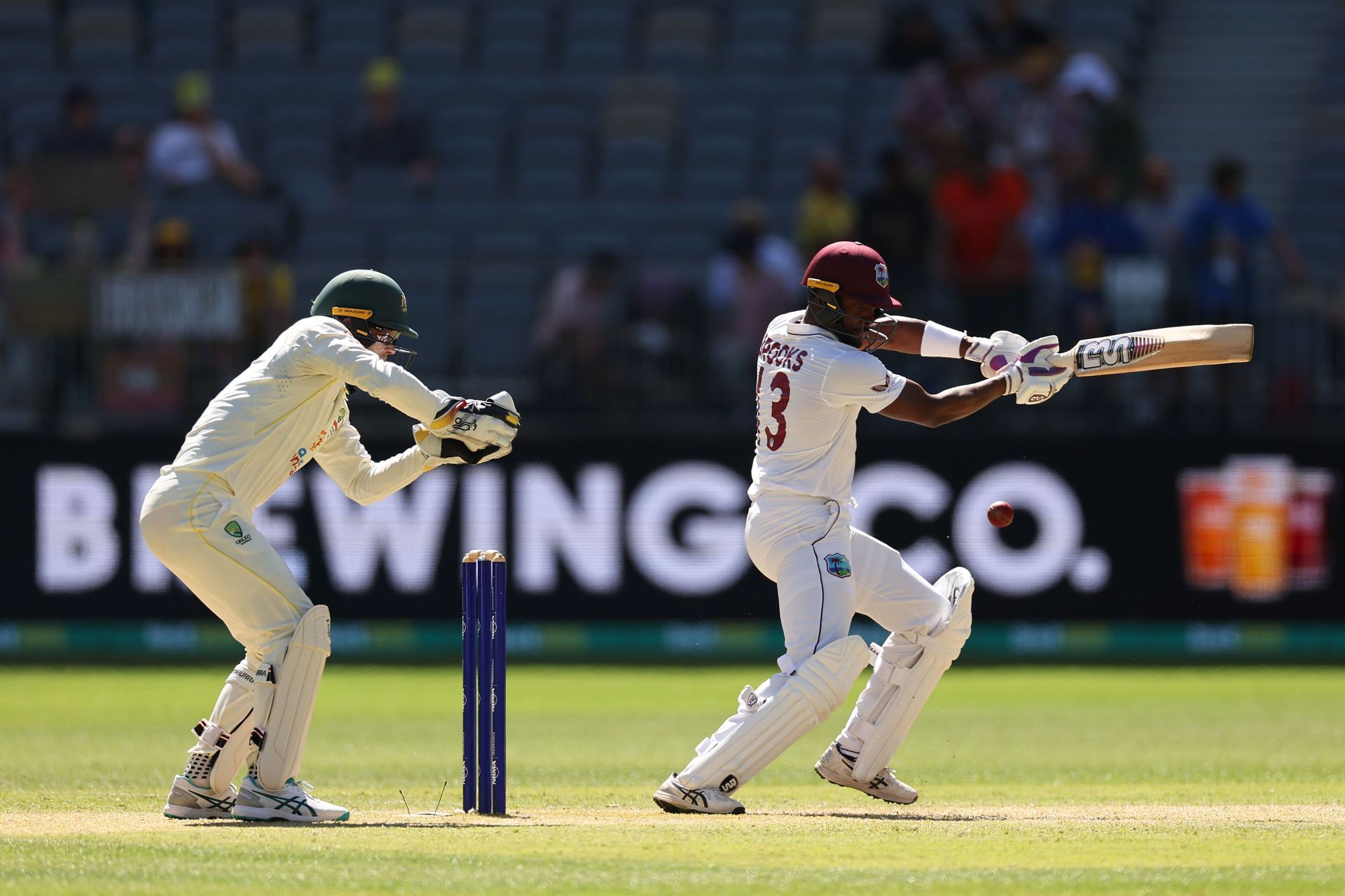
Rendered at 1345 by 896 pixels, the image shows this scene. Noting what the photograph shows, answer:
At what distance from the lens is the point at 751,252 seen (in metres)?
15.1

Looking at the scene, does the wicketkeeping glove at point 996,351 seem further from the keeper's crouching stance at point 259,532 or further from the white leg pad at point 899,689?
the keeper's crouching stance at point 259,532

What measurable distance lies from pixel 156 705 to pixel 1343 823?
777 cm

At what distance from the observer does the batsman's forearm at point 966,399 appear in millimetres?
7559

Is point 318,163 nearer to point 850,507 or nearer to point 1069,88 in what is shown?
point 1069,88

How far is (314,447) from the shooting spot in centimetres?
778

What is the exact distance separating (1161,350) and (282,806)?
3819mm

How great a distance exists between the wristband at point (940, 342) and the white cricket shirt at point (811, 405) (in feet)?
1.56

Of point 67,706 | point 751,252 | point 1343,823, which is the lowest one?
point 67,706

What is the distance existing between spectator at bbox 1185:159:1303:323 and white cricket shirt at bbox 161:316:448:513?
28.0 feet

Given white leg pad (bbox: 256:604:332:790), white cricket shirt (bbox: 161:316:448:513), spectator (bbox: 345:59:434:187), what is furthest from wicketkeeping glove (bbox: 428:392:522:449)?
spectator (bbox: 345:59:434:187)

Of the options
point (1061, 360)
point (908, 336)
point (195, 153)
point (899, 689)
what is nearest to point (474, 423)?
point (908, 336)

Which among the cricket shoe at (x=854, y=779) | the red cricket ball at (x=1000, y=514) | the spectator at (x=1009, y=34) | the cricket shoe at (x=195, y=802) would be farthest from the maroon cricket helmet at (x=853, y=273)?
the spectator at (x=1009, y=34)

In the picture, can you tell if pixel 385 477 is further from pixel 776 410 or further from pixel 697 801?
pixel 697 801

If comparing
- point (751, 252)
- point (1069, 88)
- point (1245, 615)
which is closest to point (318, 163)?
point (751, 252)
